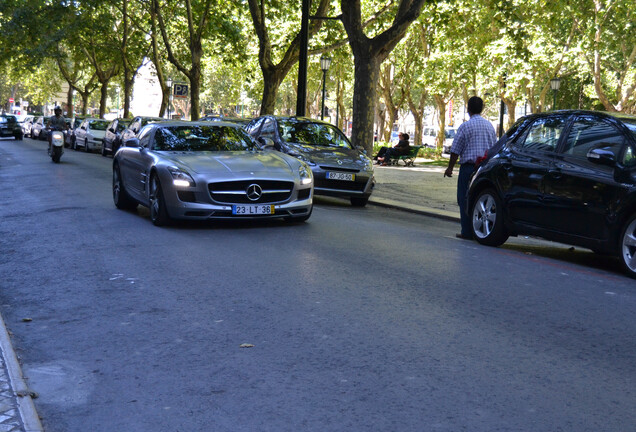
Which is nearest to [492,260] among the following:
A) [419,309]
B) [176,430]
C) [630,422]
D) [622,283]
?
[622,283]

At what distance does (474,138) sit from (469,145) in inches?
4.4

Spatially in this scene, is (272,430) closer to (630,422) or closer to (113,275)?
(630,422)

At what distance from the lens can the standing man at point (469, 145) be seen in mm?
11125

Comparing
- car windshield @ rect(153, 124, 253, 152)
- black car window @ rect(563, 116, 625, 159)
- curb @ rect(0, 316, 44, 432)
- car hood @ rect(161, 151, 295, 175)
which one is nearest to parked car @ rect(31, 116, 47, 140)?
car windshield @ rect(153, 124, 253, 152)

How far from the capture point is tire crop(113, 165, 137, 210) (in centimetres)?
1302

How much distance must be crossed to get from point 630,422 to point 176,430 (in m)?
2.05

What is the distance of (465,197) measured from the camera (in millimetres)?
11125

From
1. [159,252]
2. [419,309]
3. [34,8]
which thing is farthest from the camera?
[34,8]

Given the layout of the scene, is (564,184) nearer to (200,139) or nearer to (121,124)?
(200,139)

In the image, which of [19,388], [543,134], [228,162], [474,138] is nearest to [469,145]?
[474,138]

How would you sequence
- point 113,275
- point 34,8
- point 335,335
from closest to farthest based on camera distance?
point 335,335 < point 113,275 < point 34,8

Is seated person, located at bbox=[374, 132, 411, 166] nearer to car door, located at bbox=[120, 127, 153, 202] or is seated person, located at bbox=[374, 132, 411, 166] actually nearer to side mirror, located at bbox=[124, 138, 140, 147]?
car door, located at bbox=[120, 127, 153, 202]

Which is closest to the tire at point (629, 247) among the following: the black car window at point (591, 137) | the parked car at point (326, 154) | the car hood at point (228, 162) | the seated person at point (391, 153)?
the black car window at point (591, 137)

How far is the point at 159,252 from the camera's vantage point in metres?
8.94
